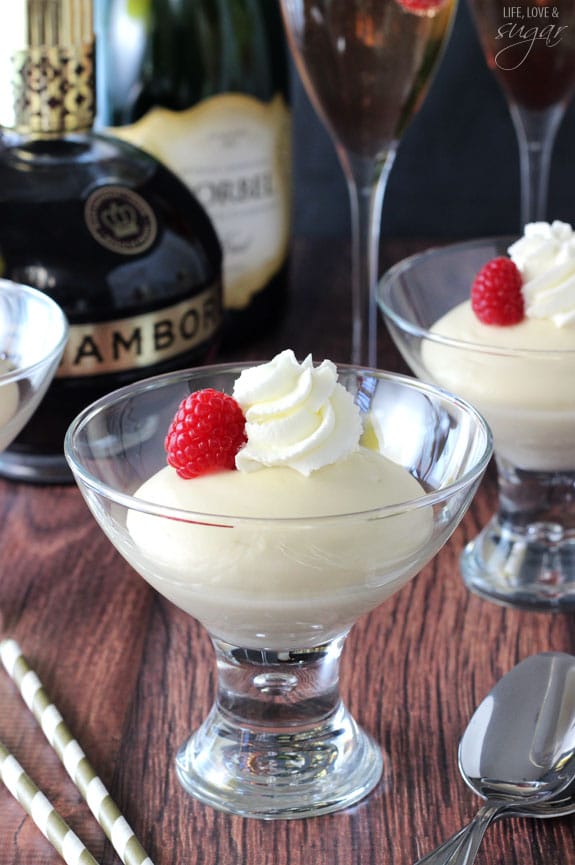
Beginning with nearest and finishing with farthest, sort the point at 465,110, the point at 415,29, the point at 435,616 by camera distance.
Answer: the point at 435,616
the point at 415,29
the point at 465,110

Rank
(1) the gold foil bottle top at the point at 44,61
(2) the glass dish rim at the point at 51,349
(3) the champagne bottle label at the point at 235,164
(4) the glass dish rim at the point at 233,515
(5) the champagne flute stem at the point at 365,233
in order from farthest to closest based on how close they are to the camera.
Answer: (3) the champagne bottle label at the point at 235,164, (5) the champagne flute stem at the point at 365,233, (1) the gold foil bottle top at the point at 44,61, (2) the glass dish rim at the point at 51,349, (4) the glass dish rim at the point at 233,515

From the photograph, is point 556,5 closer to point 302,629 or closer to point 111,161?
point 111,161

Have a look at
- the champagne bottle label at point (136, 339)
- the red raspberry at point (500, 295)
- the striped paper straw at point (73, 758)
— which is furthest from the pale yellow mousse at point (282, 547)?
the champagne bottle label at point (136, 339)

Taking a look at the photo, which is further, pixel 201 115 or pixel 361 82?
pixel 201 115

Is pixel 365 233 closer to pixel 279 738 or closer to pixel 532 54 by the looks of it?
pixel 532 54

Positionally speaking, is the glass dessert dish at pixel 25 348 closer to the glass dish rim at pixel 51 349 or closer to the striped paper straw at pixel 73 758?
the glass dish rim at pixel 51 349

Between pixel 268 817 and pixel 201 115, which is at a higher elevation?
pixel 201 115

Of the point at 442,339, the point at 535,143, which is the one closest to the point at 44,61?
the point at 442,339

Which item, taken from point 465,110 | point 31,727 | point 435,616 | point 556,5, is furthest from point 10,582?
point 465,110
